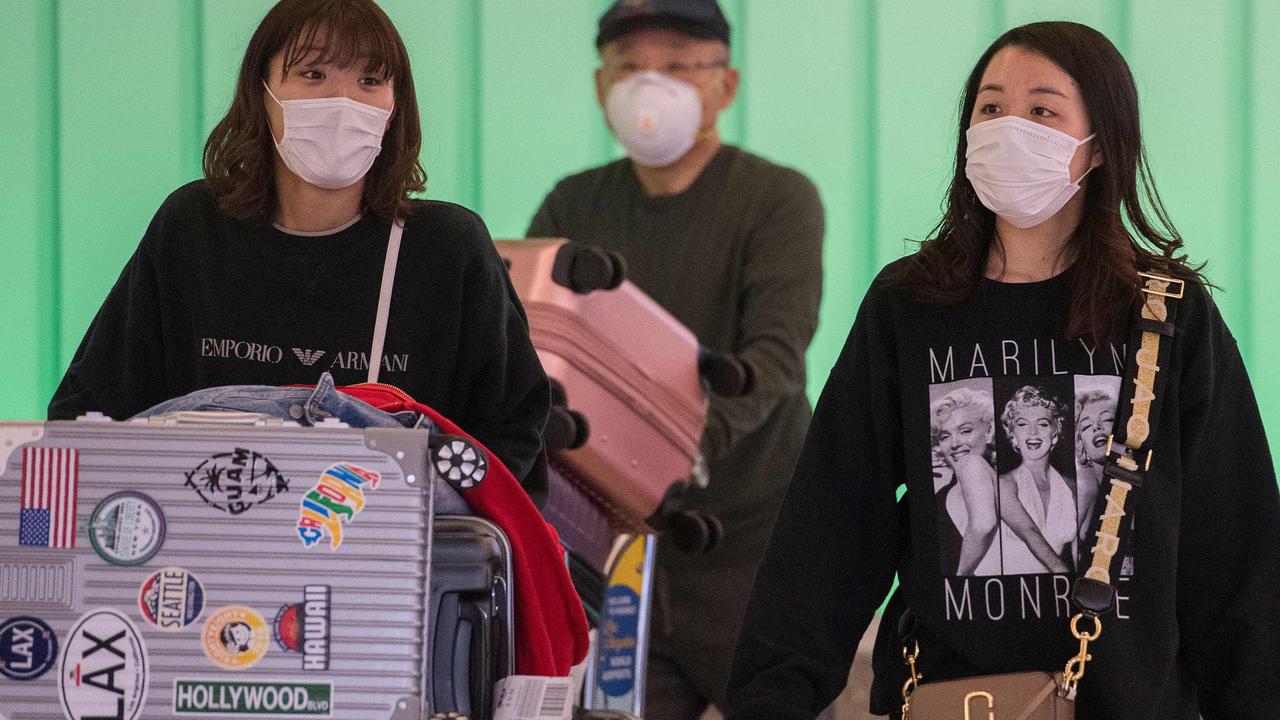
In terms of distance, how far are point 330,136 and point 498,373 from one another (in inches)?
13.6

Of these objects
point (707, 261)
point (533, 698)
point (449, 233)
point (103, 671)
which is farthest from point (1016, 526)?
point (707, 261)

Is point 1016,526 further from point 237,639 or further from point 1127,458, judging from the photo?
point 237,639

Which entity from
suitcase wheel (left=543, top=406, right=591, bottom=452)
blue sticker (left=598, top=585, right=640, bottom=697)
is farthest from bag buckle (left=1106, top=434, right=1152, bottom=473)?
blue sticker (left=598, top=585, right=640, bottom=697)

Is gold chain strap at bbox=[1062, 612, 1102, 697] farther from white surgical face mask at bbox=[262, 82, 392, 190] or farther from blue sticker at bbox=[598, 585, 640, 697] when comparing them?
blue sticker at bbox=[598, 585, 640, 697]

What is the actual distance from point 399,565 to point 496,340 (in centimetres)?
51

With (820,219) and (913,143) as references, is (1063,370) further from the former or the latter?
(913,143)

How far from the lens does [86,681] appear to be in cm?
143

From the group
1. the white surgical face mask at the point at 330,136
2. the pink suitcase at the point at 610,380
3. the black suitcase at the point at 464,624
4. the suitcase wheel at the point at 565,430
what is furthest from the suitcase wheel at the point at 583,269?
the black suitcase at the point at 464,624

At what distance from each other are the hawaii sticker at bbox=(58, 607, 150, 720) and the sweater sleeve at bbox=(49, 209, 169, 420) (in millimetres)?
497

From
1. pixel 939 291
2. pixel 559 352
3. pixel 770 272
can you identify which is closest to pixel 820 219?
pixel 770 272

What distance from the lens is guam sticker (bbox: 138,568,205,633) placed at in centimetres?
143

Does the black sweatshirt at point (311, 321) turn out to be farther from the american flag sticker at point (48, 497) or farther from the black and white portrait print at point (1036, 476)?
the black and white portrait print at point (1036, 476)

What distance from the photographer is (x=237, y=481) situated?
4.70ft

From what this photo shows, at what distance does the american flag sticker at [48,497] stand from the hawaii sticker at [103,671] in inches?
3.2
